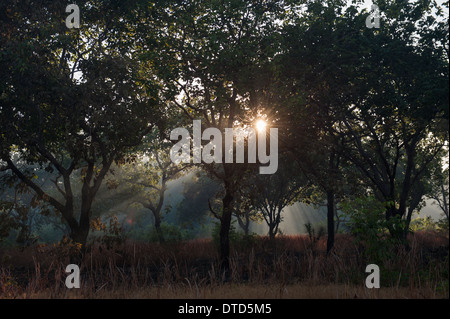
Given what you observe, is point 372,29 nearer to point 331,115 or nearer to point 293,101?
point 331,115

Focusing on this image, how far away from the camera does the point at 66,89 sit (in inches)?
482

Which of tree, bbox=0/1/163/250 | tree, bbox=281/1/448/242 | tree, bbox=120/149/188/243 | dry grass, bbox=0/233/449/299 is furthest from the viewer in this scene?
tree, bbox=120/149/188/243

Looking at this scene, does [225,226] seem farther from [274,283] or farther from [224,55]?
[224,55]

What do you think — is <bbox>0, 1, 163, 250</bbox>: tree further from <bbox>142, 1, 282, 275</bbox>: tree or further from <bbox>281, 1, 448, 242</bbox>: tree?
<bbox>281, 1, 448, 242</bbox>: tree

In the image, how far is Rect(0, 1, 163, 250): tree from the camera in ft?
40.6

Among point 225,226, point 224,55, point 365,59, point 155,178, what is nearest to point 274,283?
point 225,226

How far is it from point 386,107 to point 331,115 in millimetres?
2304

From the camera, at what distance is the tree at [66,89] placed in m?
12.4

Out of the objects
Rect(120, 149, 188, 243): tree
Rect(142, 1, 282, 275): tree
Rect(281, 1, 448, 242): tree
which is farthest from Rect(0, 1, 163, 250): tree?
Rect(120, 149, 188, 243): tree

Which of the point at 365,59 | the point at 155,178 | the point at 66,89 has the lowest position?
the point at 155,178

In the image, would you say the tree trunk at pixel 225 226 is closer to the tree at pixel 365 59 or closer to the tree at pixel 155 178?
the tree at pixel 365 59

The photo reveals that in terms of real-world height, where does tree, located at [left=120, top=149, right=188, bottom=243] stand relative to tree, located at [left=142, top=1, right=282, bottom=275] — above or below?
below

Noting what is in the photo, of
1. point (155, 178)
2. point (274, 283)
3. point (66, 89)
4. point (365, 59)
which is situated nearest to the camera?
point (274, 283)
